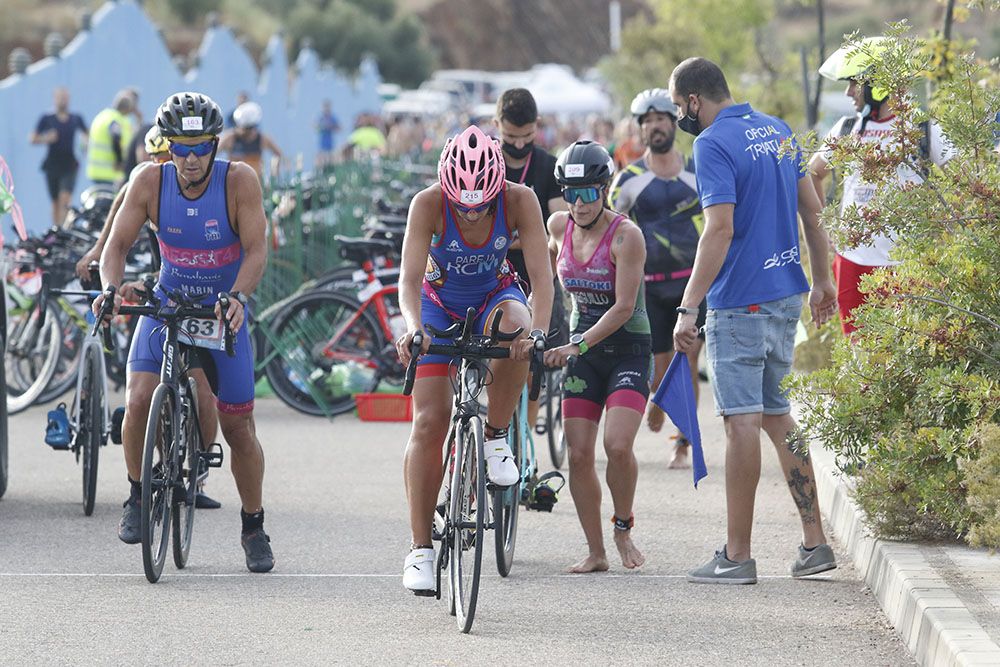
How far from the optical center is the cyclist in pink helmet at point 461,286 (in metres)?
6.57

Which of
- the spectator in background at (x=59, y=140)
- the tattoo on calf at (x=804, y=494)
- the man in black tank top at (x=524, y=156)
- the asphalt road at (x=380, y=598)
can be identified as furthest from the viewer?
the spectator in background at (x=59, y=140)

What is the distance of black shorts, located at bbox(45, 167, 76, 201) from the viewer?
22.9 m

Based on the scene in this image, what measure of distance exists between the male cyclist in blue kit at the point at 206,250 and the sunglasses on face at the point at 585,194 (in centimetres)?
136

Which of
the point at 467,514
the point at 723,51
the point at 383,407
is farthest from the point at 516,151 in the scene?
the point at 723,51

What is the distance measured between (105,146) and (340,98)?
3159cm

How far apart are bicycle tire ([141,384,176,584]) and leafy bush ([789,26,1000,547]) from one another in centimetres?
263

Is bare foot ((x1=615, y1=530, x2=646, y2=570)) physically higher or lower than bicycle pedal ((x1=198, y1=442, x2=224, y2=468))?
lower

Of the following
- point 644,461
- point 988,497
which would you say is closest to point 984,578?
point 988,497

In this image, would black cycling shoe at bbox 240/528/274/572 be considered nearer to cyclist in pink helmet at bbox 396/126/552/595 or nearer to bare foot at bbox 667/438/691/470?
cyclist in pink helmet at bbox 396/126/552/595

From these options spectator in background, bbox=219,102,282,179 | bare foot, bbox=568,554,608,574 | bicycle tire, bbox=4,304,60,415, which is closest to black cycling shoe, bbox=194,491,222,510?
bare foot, bbox=568,554,608,574

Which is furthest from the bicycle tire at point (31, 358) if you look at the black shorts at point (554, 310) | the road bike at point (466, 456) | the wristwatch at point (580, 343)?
the road bike at point (466, 456)

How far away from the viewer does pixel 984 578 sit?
21.2 ft

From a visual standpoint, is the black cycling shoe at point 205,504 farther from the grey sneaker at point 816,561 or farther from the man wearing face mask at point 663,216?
the grey sneaker at point 816,561

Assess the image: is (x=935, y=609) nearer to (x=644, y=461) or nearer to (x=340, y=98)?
(x=644, y=461)
